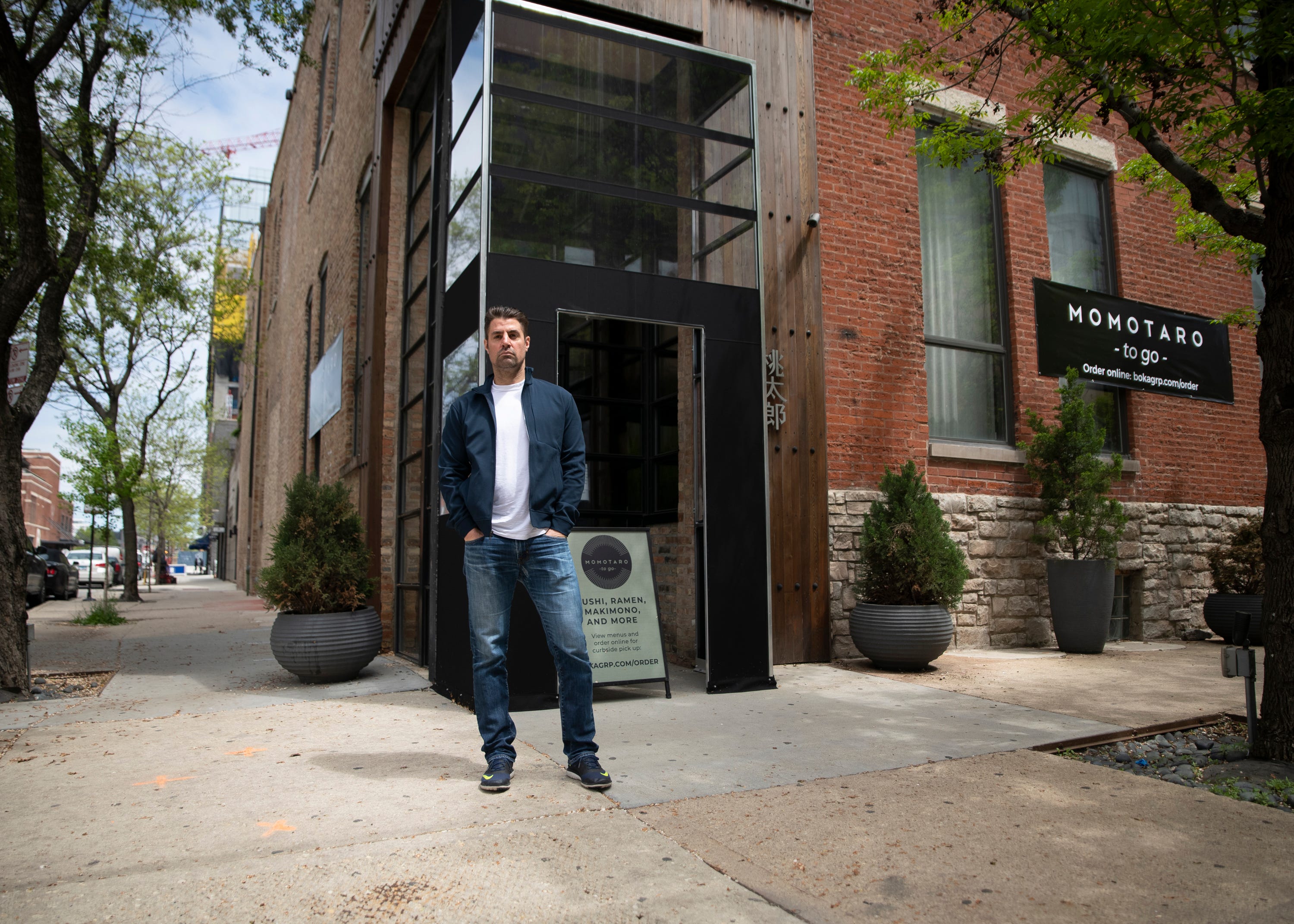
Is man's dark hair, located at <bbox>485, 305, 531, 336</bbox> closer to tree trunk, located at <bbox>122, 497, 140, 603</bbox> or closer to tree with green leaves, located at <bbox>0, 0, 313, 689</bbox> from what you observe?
tree with green leaves, located at <bbox>0, 0, 313, 689</bbox>

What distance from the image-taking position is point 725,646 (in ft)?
19.7

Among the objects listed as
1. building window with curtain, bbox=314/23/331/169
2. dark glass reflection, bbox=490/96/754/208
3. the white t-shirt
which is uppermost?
building window with curtain, bbox=314/23/331/169

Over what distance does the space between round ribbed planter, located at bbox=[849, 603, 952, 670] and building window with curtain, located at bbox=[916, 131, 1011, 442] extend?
2463 millimetres

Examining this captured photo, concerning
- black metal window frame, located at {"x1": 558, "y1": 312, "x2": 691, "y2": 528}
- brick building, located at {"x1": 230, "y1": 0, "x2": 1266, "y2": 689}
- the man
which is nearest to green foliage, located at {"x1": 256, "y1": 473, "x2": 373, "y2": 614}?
brick building, located at {"x1": 230, "y1": 0, "x2": 1266, "y2": 689}

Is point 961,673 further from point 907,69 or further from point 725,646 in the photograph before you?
point 907,69

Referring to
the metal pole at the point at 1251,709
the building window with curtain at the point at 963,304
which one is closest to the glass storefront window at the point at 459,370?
the metal pole at the point at 1251,709

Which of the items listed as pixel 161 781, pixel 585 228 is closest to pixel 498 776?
pixel 161 781

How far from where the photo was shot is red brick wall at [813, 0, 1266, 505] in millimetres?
8031

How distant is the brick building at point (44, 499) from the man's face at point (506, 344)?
109 meters

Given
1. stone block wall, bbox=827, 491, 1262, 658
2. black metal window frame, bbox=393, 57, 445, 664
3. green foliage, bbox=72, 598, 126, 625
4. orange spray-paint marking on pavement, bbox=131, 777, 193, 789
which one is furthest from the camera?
green foliage, bbox=72, 598, 126, 625

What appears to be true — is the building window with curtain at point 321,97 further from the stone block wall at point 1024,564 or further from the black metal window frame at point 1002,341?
the stone block wall at point 1024,564

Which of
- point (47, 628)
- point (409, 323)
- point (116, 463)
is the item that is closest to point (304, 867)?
point (409, 323)

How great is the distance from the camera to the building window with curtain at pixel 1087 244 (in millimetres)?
10016

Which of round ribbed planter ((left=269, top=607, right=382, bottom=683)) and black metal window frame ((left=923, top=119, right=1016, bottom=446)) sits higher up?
black metal window frame ((left=923, top=119, right=1016, bottom=446))
